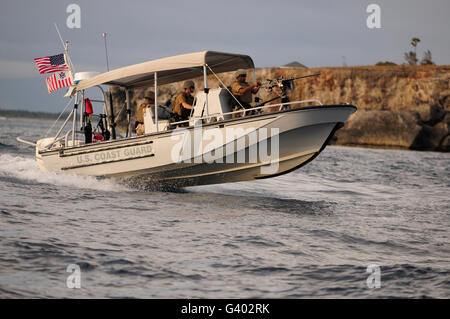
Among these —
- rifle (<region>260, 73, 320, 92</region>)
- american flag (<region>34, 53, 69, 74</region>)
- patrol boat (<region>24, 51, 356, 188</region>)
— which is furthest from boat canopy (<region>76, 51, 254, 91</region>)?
rifle (<region>260, 73, 320, 92</region>)

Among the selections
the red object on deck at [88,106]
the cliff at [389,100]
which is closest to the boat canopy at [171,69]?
the red object on deck at [88,106]

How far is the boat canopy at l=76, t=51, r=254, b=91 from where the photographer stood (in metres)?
11.8

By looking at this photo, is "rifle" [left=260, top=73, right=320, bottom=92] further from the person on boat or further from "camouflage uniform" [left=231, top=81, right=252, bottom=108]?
the person on boat

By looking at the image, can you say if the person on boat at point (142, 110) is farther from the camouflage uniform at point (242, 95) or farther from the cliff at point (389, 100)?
the cliff at point (389, 100)

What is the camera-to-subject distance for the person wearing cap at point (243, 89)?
466 inches

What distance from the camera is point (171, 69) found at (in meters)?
12.2

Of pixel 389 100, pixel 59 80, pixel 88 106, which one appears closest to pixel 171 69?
pixel 88 106

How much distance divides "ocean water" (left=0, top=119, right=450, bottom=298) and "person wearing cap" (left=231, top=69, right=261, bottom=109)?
2.47 metres

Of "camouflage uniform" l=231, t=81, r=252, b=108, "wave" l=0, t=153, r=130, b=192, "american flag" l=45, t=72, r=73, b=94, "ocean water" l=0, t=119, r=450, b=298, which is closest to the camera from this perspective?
"ocean water" l=0, t=119, r=450, b=298

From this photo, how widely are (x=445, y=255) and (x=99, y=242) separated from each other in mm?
5214

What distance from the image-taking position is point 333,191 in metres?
15.9

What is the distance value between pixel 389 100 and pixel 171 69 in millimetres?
46938

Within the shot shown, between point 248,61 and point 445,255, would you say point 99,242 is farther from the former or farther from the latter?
point 248,61

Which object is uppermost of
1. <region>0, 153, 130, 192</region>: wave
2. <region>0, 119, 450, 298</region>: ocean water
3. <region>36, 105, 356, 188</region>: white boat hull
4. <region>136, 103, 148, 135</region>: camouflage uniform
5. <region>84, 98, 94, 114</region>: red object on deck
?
<region>84, 98, 94, 114</region>: red object on deck
